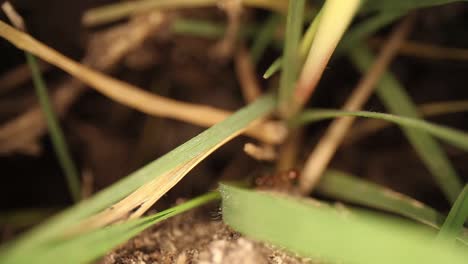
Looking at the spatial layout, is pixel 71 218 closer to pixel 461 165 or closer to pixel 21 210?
pixel 21 210

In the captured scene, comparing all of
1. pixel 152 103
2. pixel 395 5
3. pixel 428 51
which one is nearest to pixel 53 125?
pixel 152 103

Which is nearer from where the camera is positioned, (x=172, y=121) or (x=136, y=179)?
(x=136, y=179)

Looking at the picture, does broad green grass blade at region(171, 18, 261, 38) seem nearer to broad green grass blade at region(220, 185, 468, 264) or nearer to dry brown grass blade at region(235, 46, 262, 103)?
dry brown grass blade at region(235, 46, 262, 103)

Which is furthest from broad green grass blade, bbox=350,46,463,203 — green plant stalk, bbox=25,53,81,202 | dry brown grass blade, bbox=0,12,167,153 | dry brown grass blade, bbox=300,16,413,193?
green plant stalk, bbox=25,53,81,202

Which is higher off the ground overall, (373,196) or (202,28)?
(202,28)

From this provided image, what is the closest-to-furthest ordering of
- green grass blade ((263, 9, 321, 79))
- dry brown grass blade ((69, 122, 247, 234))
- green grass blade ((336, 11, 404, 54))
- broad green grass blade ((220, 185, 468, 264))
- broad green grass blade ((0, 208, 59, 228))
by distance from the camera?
broad green grass blade ((220, 185, 468, 264)) → dry brown grass blade ((69, 122, 247, 234)) → green grass blade ((263, 9, 321, 79)) → green grass blade ((336, 11, 404, 54)) → broad green grass blade ((0, 208, 59, 228))

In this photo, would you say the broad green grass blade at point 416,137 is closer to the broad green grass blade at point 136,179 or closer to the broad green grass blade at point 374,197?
the broad green grass blade at point 374,197

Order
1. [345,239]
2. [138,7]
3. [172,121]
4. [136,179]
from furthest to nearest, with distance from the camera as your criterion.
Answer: [172,121], [138,7], [136,179], [345,239]

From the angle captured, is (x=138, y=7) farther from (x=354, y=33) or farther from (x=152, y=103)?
(x=354, y=33)
